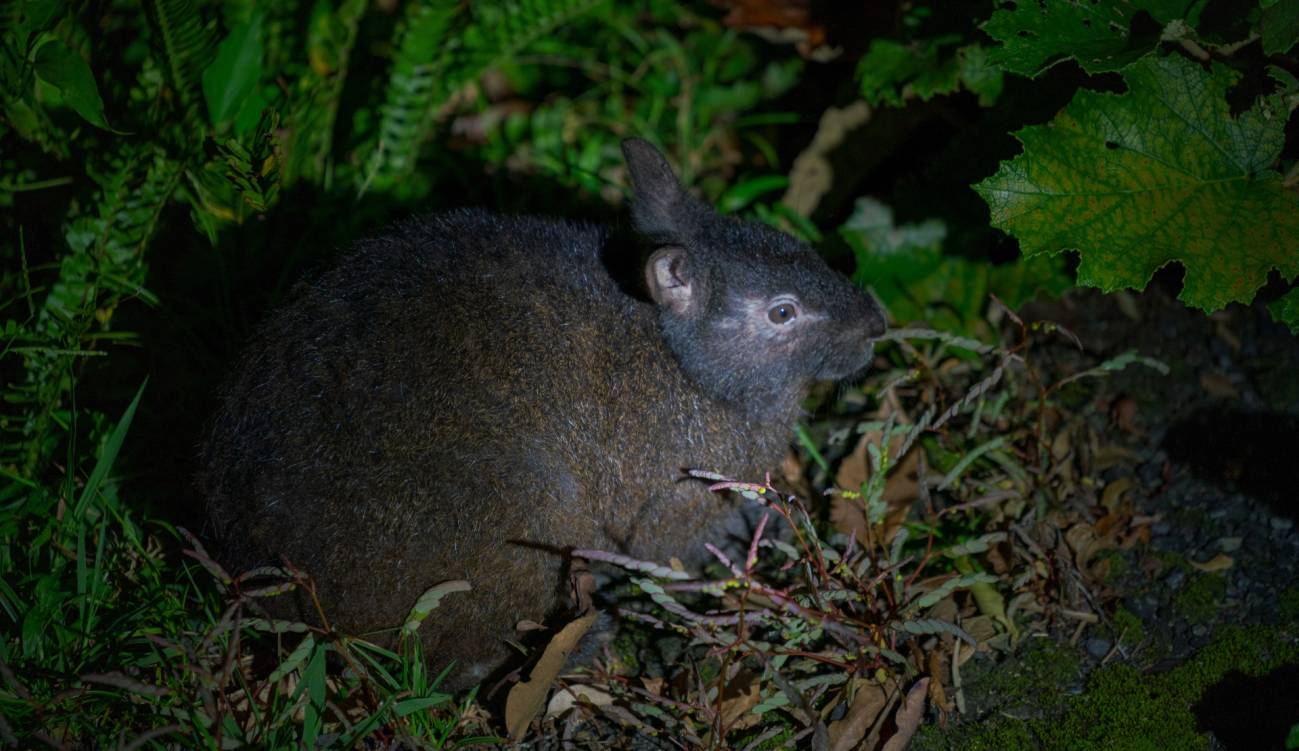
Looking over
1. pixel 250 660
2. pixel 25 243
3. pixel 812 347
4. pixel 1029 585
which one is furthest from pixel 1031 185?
pixel 25 243

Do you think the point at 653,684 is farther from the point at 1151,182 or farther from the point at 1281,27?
the point at 1281,27

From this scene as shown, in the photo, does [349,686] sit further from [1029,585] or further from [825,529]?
[1029,585]

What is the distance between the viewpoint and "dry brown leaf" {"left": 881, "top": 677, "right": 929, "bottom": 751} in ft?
13.7

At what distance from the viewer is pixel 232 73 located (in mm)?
5199

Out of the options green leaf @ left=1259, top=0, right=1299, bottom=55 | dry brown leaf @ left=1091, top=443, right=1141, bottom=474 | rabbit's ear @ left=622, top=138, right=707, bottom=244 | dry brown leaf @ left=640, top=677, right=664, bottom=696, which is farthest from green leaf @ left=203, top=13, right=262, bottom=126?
dry brown leaf @ left=1091, top=443, right=1141, bottom=474

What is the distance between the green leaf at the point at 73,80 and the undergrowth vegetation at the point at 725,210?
0.08 ft

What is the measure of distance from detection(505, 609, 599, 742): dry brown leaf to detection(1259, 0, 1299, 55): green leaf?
12.0 ft

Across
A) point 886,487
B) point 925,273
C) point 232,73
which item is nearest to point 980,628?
point 886,487

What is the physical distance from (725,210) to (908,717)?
3.59m

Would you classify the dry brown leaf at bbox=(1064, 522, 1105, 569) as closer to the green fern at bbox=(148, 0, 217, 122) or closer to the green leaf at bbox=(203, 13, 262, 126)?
the green leaf at bbox=(203, 13, 262, 126)

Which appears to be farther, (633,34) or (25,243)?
(633,34)

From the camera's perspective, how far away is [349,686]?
422 centimetres

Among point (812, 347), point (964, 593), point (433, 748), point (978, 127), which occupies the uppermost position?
point (978, 127)

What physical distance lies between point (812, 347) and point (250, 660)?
9.58ft
